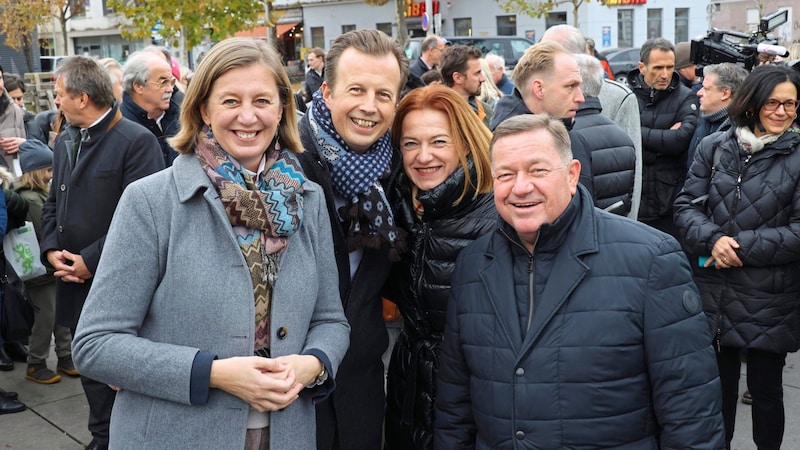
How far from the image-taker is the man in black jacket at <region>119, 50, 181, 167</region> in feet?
17.4

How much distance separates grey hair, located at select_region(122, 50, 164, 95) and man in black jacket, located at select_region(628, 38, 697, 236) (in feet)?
12.0

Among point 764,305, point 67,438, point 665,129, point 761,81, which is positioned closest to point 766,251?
point 764,305

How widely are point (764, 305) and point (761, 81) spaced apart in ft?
3.63

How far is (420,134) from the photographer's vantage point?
2.89m

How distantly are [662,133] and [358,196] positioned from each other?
3.97 metres

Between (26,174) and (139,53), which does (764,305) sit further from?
(26,174)

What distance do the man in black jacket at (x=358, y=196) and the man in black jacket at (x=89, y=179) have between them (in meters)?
1.74

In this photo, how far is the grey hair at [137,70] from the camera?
5.31 metres

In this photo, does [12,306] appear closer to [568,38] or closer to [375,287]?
[375,287]

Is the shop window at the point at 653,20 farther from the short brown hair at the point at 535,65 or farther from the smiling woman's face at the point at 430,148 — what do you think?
the smiling woman's face at the point at 430,148

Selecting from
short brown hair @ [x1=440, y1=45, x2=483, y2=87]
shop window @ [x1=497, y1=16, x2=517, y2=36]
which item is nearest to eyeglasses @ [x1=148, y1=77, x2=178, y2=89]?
short brown hair @ [x1=440, y1=45, x2=483, y2=87]

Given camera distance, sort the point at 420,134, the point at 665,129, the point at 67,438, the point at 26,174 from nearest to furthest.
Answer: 1. the point at 420,134
2. the point at 67,438
3. the point at 26,174
4. the point at 665,129

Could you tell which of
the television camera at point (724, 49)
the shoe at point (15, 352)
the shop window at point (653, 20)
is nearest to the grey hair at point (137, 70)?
the shoe at point (15, 352)

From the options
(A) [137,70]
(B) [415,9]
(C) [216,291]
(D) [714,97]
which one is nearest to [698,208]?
(D) [714,97]
